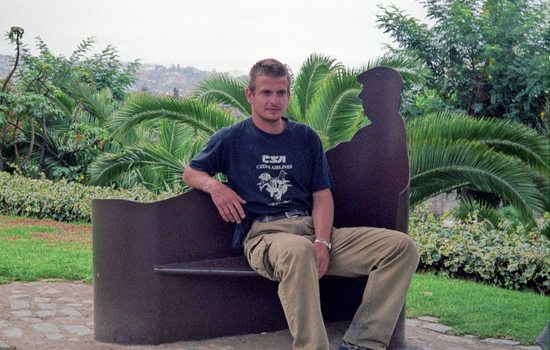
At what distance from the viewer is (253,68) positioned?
12.5 feet

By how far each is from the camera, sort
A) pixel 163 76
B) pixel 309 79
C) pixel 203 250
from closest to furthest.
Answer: pixel 203 250 < pixel 309 79 < pixel 163 76

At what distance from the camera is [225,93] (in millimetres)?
9383

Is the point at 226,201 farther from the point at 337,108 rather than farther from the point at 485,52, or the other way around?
the point at 485,52

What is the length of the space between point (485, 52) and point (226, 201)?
45.2ft

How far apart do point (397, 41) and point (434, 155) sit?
11.0m

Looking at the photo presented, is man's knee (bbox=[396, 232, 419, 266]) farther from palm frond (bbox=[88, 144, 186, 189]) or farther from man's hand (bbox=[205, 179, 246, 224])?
palm frond (bbox=[88, 144, 186, 189])

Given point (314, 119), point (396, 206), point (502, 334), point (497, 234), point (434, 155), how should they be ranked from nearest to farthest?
point (396, 206) < point (502, 334) < point (497, 234) < point (434, 155) < point (314, 119)

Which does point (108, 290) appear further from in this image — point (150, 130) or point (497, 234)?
point (150, 130)

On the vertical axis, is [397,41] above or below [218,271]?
above

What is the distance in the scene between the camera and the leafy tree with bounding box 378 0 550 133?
16438 mm

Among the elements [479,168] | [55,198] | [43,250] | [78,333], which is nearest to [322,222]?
[78,333]

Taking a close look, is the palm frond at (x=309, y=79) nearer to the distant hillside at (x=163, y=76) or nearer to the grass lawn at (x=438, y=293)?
the grass lawn at (x=438, y=293)

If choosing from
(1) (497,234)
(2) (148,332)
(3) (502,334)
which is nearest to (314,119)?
(1) (497,234)

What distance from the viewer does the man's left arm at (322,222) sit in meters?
3.54
